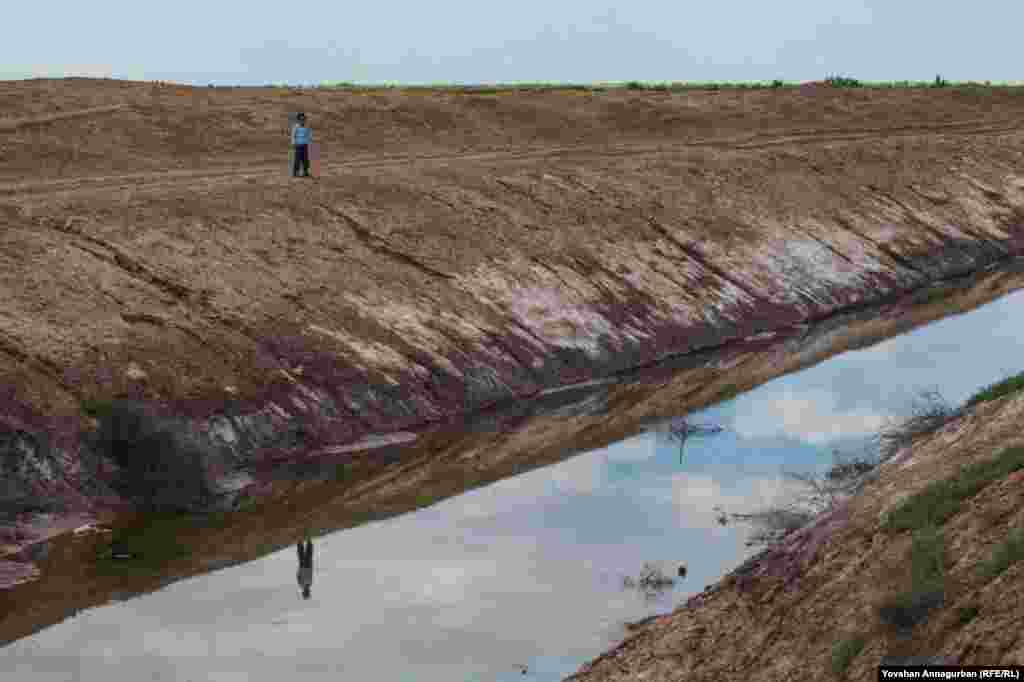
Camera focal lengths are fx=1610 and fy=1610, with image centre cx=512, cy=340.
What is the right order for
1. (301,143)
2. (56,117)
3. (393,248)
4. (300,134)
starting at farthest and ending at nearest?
(56,117)
(301,143)
(300,134)
(393,248)

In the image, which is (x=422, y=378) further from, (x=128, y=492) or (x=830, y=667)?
(x=830, y=667)

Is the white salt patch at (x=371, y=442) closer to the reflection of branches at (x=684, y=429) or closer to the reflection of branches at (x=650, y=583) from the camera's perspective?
the reflection of branches at (x=684, y=429)

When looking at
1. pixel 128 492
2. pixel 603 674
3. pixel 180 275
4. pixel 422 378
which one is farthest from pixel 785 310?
pixel 603 674

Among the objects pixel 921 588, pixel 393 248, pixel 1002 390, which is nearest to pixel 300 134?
pixel 393 248

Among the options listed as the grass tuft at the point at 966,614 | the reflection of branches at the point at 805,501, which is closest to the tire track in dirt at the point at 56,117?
the reflection of branches at the point at 805,501

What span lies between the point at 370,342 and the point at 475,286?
5563 millimetres

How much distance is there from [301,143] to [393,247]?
4770 millimetres

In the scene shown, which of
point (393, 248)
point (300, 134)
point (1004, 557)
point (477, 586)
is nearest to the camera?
point (1004, 557)

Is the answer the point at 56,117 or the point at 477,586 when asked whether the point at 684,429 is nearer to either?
the point at 477,586

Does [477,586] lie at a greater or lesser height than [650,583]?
lesser

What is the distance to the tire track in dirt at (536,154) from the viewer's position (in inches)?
1567

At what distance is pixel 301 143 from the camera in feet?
138

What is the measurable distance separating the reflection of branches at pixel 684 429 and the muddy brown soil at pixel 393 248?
12.2 ft

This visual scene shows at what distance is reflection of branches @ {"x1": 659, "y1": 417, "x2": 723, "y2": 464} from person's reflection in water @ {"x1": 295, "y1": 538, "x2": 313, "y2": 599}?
9.17 meters
